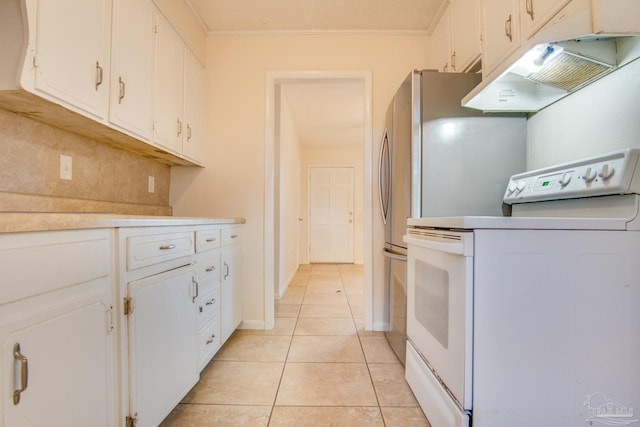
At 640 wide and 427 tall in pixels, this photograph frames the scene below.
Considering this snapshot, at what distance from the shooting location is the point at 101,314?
89cm

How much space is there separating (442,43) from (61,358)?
106 inches

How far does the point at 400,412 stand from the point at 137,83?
213 cm

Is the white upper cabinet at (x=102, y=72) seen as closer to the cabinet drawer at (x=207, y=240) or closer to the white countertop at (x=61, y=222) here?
the white countertop at (x=61, y=222)

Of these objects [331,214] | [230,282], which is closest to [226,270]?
[230,282]

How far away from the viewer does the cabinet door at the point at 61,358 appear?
643 millimetres

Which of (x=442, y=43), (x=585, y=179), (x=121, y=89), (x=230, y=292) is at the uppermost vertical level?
(x=442, y=43)

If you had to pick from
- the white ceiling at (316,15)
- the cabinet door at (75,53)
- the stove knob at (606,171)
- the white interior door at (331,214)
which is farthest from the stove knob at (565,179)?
the white interior door at (331,214)

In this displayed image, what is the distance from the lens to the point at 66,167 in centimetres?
136

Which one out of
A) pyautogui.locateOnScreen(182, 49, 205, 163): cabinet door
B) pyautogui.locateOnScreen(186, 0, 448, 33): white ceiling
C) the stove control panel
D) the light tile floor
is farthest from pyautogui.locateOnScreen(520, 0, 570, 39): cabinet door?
pyautogui.locateOnScreen(182, 49, 205, 163): cabinet door

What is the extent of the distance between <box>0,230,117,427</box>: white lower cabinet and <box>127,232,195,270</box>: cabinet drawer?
0.10 meters

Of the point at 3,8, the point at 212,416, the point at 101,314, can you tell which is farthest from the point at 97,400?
the point at 3,8

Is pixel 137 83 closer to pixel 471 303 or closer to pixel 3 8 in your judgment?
pixel 3 8

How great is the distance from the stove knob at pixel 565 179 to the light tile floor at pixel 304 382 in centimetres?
120

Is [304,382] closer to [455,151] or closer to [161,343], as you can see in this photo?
[161,343]
